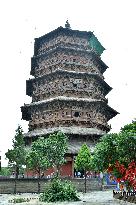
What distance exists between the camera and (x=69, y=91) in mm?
39875

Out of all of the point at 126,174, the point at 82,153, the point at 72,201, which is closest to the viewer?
the point at 126,174

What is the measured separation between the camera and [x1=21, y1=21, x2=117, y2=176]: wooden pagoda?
38375mm

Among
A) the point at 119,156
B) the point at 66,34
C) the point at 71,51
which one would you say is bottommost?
the point at 119,156

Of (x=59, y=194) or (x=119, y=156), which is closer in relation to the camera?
(x=119, y=156)

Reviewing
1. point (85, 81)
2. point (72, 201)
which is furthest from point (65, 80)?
point (72, 201)

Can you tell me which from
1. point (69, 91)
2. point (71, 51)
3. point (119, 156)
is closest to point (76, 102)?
point (69, 91)

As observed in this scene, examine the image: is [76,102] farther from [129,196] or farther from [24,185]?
[129,196]

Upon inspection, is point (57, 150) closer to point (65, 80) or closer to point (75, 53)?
point (65, 80)

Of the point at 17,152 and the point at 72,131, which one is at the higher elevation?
the point at 72,131

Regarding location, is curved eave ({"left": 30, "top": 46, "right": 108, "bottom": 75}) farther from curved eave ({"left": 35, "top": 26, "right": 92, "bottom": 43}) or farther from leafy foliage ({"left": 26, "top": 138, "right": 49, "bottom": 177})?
leafy foliage ({"left": 26, "top": 138, "right": 49, "bottom": 177})

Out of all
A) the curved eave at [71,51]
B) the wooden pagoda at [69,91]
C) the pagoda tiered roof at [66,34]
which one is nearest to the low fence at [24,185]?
the wooden pagoda at [69,91]

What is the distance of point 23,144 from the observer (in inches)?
1588

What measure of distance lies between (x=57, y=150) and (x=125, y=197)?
8781 mm

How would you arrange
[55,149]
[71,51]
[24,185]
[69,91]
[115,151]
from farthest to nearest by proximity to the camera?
[71,51], [69,91], [24,185], [55,149], [115,151]
